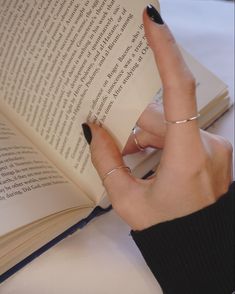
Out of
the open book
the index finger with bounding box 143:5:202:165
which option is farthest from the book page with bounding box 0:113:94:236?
the index finger with bounding box 143:5:202:165

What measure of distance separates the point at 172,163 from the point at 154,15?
0.45 ft

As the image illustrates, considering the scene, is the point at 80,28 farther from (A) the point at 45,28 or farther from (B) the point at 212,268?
(B) the point at 212,268

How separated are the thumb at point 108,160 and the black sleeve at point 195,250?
50 mm

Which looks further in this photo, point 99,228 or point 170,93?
point 99,228

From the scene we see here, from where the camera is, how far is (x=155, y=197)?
400 millimetres

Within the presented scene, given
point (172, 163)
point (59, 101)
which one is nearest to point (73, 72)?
point (59, 101)

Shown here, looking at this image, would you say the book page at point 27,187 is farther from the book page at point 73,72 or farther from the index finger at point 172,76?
the index finger at point 172,76

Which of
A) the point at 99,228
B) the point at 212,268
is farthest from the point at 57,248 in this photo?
the point at 212,268

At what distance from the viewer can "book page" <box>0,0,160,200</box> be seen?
16.6 inches

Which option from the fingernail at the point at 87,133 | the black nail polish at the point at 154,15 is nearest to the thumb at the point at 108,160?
the fingernail at the point at 87,133

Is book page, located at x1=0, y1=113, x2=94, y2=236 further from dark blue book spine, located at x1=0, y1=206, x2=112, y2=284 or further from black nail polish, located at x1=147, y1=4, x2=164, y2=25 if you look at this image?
black nail polish, located at x1=147, y1=4, x2=164, y2=25

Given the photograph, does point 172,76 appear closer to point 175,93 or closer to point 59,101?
point 175,93

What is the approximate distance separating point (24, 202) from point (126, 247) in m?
0.13

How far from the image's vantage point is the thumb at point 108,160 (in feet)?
1.40
